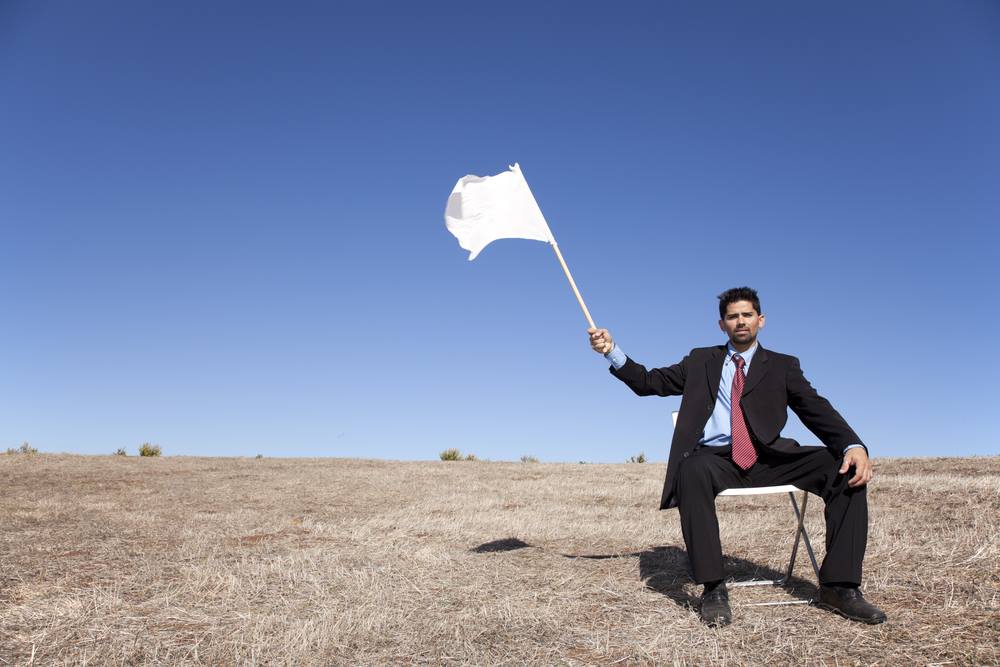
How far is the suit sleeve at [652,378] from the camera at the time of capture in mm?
5242

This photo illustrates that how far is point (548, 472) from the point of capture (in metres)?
16.3

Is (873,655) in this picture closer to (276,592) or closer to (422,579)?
(422,579)

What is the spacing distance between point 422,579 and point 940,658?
3279mm

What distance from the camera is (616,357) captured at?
5215 mm

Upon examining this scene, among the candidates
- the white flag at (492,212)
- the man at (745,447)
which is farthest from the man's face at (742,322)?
the white flag at (492,212)

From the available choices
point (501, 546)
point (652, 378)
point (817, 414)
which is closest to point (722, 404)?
point (652, 378)

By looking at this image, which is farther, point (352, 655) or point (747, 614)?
point (747, 614)

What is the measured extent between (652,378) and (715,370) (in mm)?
451

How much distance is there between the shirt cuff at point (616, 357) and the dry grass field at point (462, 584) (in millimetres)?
1579

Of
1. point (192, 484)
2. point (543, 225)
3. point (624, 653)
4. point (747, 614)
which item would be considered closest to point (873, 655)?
point (747, 614)

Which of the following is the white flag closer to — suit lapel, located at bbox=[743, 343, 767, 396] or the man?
the man

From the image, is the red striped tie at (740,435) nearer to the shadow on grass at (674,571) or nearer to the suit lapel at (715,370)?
the suit lapel at (715,370)

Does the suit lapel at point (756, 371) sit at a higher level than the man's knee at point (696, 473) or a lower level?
higher

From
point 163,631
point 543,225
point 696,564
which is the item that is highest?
point 543,225
